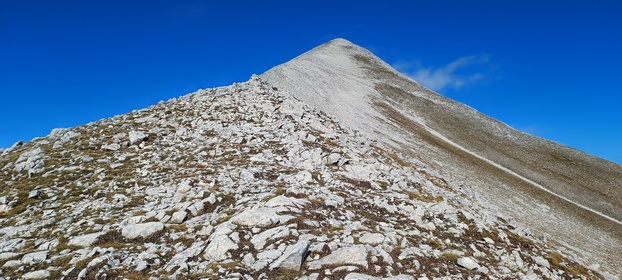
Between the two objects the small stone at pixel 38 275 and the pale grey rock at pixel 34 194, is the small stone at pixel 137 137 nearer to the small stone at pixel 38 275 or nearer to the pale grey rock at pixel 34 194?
the pale grey rock at pixel 34 194

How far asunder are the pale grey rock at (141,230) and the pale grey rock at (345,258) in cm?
659

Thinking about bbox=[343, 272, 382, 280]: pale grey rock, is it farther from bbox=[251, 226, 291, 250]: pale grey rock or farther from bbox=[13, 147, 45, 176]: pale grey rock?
bbox=[13, 147, 45, 176]: pale grey rock

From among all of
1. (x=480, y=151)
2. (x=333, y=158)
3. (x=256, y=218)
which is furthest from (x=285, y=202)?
(x=480, y=151)

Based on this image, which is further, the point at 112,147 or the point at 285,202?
the point at 112,147

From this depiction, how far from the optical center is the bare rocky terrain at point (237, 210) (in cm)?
1234

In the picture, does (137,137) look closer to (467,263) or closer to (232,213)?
(232,213)

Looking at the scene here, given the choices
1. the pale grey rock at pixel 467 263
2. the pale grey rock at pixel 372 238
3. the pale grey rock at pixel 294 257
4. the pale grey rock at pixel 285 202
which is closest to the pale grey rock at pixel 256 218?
the pale grey rock at pixel 285 202

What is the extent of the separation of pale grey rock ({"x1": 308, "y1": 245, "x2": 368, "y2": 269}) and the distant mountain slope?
2512cm

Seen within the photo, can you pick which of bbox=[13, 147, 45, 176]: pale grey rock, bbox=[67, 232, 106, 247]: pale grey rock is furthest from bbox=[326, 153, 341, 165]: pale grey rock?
bbox=[13, 147, 45, 176]: pale grey rock

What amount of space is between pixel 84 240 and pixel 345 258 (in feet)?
32.5

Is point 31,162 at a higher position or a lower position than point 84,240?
higher

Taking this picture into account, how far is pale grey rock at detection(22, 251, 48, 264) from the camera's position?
12481mm

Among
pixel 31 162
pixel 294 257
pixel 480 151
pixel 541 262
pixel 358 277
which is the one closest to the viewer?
pixel 358 277

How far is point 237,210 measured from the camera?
50.5 feet
